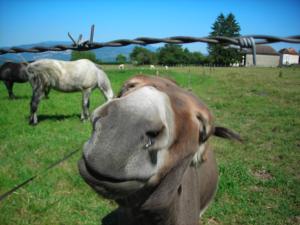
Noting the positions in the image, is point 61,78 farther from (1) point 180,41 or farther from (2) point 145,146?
(2) point 145,146

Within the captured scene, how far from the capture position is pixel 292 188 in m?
5.05

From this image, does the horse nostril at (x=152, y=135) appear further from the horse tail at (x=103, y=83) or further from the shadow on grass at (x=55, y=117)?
the horse tail at (x=103, y=83)

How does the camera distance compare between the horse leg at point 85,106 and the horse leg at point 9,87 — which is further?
the horse leg at point 9,87

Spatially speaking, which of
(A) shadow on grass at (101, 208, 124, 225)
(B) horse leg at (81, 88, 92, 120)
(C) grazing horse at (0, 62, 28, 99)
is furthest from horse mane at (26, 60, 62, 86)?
(C) grazing horse at (0, 62, 28, 99)

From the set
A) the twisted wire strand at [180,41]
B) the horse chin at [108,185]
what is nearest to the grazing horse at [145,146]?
the horse chin at [108,185]

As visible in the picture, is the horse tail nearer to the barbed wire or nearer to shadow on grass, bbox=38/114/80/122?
shadow on grass, bbox=38/114/80/122

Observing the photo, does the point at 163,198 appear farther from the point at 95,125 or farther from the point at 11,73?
the point at 11,73

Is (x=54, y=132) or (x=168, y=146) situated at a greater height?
(x=168, y=146)

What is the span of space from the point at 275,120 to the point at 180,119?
377 inches

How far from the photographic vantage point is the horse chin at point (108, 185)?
1.28m

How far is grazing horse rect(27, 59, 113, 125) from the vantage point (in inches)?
384

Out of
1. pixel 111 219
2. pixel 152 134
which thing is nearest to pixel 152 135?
pixel 152 134

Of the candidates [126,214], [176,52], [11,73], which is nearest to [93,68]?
[11,73]

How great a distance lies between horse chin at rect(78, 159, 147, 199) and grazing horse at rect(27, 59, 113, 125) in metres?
8.80
